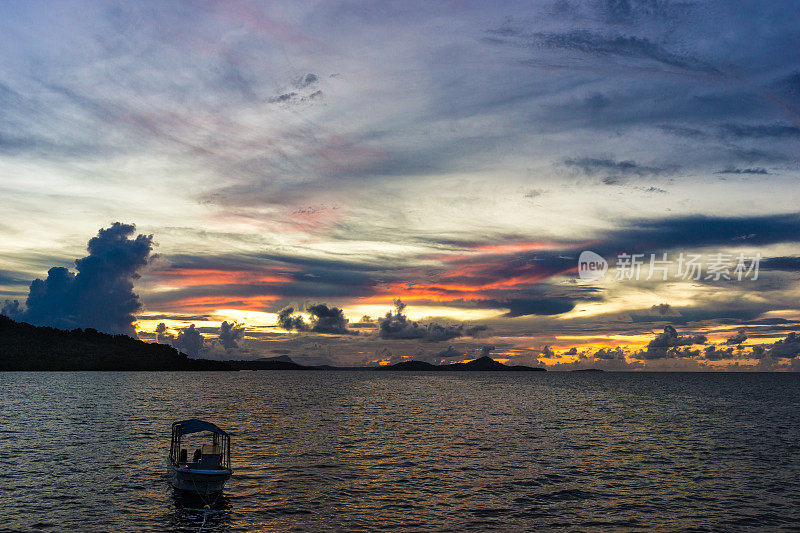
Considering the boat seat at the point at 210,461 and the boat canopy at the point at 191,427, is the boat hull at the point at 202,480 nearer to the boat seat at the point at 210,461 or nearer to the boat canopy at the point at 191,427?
the boat seat at the point at 210,461

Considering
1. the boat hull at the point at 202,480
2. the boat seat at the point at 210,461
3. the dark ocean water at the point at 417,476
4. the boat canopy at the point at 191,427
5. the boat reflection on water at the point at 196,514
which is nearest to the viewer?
the boat reflection on water at the point at 196,514

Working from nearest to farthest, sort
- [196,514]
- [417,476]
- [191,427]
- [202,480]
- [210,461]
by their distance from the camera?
1. [196,514]
2. [202,480]
3. [210,461]
4. [191,427]
5. [417,476]

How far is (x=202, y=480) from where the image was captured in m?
43.1

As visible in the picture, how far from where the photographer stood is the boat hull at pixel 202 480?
4312 cm

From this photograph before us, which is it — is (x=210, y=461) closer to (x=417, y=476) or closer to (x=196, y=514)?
(x=196, y=514)

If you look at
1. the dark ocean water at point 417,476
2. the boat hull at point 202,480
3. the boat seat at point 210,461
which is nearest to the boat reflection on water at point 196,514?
the dark ocean water at point 417,476

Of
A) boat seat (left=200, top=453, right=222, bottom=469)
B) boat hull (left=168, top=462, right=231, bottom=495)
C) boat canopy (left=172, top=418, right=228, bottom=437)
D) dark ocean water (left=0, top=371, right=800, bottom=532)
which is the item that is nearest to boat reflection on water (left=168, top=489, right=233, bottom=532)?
dark ocean water (left=0, top=371, right=800, bottom=532)

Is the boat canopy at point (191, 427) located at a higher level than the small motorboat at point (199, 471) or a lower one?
higher

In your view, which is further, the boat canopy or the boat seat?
the boat canopy

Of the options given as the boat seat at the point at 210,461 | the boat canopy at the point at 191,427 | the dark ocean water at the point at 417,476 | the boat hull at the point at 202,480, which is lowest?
the dark ocean water at the point at 417,476

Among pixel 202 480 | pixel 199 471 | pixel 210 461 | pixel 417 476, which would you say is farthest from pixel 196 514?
pixel 417 476

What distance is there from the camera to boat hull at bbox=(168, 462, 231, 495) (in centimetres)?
4312

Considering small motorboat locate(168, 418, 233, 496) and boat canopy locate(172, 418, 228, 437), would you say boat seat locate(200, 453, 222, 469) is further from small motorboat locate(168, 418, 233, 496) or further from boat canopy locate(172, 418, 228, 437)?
boat canopy locate(172, 418, 228, 437)

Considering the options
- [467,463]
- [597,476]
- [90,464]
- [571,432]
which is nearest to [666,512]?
[597,476]
